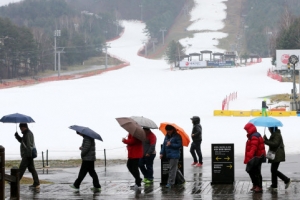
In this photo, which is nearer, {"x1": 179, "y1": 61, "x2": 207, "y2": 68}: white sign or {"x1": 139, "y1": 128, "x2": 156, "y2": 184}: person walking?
{"x1": 139, "y1": 128, "x2": 156, "y2": 184}: person walking

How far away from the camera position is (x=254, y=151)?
52.8 ft

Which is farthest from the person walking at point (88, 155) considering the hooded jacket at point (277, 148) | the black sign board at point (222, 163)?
the hooded jacket at point (277, 148)

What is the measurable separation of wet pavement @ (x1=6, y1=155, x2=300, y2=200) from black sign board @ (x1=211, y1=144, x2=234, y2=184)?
19 centimetres

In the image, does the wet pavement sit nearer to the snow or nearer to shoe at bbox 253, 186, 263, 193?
shoe at bbox 253, 186, 263, 193

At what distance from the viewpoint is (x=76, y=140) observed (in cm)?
3412

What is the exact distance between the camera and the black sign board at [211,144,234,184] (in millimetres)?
17438

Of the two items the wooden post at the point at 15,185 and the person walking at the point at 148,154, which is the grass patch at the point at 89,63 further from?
the wooden post at the point at 15,185

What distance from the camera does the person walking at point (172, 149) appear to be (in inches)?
672

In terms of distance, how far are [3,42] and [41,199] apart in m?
97.9

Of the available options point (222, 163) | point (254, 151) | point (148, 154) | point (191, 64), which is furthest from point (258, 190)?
point (191, 64)

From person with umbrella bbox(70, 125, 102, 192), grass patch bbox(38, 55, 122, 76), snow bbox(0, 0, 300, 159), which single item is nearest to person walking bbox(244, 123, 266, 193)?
person with umbrella bbox(70, 125, 102, 192)

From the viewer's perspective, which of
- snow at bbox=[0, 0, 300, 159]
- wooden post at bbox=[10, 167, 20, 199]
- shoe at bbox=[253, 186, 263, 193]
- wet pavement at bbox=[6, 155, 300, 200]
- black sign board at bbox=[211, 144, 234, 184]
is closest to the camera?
wooden post at bbox=[10, 167, 20, 199]

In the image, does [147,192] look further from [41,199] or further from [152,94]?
[152,94]

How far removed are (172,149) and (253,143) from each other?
1.97m
